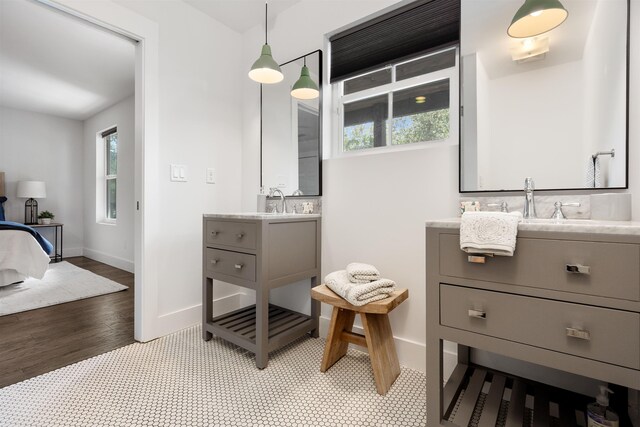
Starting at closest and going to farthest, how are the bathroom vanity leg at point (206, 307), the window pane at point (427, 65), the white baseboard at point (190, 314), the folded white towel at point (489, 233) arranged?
the folded white towel at point (489, 233)
the window pane at point (427, 65)
the bathroom vanity leg at point (206, 307)
the white baseboard at point (190, 314)

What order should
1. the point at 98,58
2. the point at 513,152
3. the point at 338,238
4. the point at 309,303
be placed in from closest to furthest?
the point at 513,152, the point at 338,238, the point at 309,303, the point at 98,58

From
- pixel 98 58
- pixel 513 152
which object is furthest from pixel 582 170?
pixel 98 58

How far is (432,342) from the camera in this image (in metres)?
1.13

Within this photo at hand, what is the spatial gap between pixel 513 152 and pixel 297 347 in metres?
1.67

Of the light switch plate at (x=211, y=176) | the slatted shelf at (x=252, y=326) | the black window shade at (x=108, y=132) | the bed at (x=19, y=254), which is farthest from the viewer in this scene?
the black window shade at (x=108, y=132)

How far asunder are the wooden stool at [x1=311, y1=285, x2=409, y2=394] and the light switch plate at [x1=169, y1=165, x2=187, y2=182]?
136 cm

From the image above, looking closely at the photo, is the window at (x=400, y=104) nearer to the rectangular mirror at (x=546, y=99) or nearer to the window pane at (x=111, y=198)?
the rectangular mirror at (x=546, y=99)

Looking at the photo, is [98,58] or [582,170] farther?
[98,58]

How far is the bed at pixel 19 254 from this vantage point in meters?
3.25

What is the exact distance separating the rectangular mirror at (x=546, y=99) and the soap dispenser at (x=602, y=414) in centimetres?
80

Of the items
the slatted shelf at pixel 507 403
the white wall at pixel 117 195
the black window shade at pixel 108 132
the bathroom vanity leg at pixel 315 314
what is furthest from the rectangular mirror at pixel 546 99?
the black window shade at pixel 108 132

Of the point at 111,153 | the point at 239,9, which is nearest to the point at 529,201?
the point at 239,9

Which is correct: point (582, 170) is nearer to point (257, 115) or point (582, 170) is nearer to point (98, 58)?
point (257, 115)

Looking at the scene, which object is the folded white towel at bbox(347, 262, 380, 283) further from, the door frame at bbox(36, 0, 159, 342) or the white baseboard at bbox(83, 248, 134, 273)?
the white baseboard at bbox(83, 248, 134, 273)
